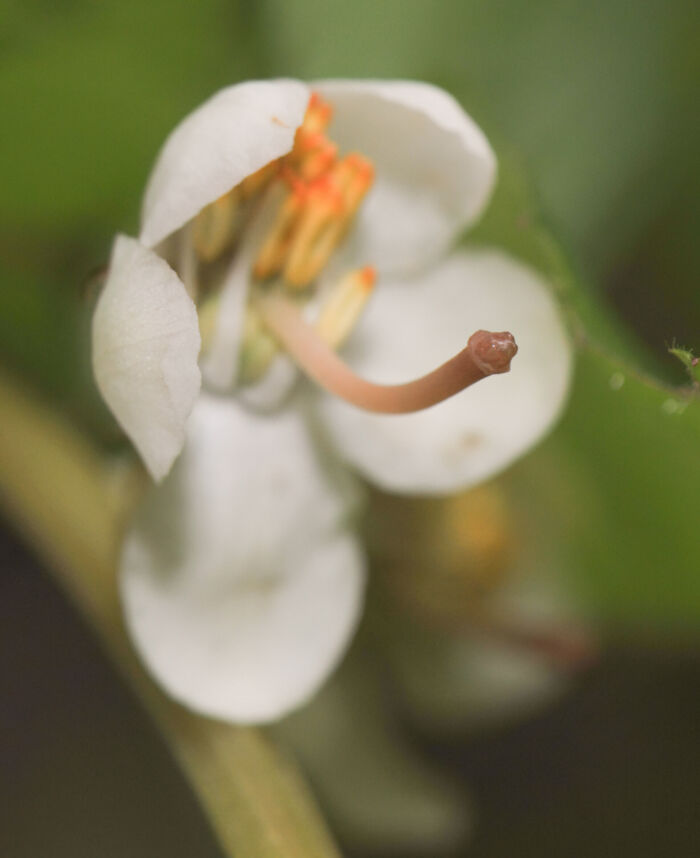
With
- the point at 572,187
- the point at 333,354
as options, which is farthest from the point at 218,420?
the point at 572,187

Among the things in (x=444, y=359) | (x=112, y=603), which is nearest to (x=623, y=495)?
(x=444, y=359)

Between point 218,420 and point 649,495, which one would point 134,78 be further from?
point 649,495

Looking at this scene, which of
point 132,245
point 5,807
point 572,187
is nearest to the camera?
point 132,245

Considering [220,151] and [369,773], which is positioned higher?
[220,151]

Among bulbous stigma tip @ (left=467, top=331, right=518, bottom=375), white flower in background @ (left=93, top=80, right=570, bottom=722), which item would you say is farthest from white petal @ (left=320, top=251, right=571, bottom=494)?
bulbous stigma tip @ (left=467, top=331, right=518, bottom=375)

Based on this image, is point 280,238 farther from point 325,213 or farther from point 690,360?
point 690,360

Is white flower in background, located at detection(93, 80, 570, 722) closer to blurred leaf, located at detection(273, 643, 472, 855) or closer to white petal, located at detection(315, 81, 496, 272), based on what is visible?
white petal, located at detection(315, 81, 496, 272)
